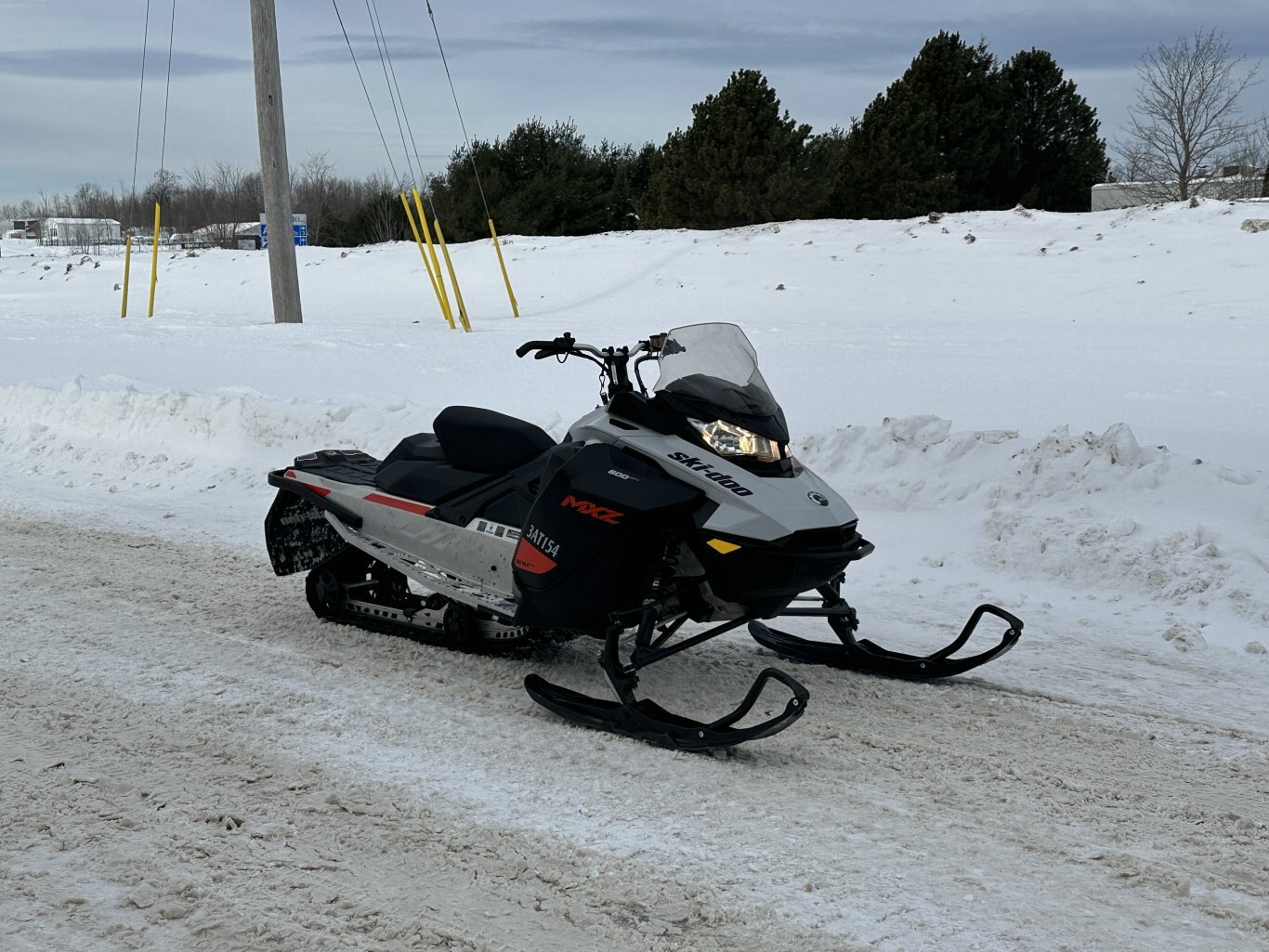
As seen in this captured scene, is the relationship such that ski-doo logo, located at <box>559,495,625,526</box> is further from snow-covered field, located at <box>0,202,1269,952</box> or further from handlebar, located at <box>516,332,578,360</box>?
snow-covered field, located at <box>0,202,1269,952</box>

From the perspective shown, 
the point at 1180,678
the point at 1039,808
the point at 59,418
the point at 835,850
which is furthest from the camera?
the point at 59,418

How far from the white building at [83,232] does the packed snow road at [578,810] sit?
161 feet

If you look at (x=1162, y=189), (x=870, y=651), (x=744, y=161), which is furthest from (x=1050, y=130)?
(x=870, y=651)

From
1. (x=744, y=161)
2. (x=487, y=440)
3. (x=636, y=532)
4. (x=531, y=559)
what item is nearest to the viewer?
(x=636, y=532)

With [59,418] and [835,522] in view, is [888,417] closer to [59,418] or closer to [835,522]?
[835,522]

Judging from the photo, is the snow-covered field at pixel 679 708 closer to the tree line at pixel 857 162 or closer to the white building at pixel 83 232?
the tree line at pixel 857 162

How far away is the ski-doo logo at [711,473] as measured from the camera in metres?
3.65

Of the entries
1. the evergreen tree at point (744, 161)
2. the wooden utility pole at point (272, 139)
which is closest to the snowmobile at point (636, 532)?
the wooden utility pole at point (272, 139)

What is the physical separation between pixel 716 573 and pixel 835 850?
0.99m

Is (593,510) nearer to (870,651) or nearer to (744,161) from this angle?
(870,651)

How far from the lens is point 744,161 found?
27.0m

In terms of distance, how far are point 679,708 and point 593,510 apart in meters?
0.80

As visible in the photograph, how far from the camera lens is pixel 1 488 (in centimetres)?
767

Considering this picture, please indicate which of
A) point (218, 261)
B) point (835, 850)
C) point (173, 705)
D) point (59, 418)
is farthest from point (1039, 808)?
point (218, 261)
